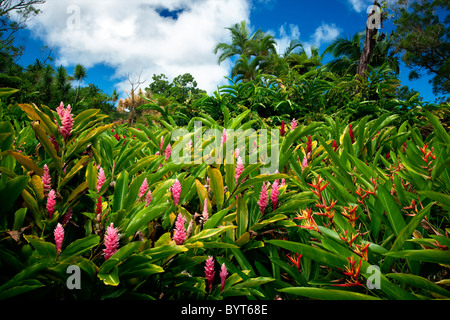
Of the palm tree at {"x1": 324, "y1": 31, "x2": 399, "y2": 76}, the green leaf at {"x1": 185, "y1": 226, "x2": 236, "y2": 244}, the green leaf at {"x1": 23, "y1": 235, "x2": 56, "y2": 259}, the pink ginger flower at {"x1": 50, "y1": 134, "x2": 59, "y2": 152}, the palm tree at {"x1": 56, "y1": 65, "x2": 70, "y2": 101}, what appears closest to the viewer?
the green leaf at {"x1": 23, "y1": 235, "x2": 56, "y2": 259}

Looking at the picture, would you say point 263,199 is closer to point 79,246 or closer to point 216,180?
point 216,180

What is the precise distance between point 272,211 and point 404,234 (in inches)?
15.6

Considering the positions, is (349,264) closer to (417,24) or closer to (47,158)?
(47,158)

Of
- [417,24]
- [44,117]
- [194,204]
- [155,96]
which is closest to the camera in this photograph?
[44,117]

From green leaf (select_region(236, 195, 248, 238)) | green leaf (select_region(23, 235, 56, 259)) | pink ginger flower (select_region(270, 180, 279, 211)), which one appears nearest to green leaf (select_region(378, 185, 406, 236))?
pink ginger flower (select_region(270, 180, 279, 211))

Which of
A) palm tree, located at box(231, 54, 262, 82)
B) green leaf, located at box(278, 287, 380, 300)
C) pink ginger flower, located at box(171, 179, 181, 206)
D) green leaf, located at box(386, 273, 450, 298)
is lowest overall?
green leaf, located at box(278, 287, 380, 300)

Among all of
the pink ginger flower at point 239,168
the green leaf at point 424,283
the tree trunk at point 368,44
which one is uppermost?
the tree trunk at point 368,44

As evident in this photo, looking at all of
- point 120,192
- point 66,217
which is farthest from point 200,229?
point 66,217

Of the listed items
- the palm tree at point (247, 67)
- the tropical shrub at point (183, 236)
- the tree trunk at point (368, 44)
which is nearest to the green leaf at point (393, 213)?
the tropical shrub at point (183, 236)

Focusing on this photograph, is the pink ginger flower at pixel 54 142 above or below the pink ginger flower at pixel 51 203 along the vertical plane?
above

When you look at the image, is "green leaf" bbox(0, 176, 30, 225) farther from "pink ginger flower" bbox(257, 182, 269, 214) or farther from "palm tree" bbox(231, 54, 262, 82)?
"palm tree" bbox(231, 54, 262, 82)

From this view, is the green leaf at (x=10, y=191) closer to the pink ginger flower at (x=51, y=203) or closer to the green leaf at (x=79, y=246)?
the pink ginger flower at (x=51, y=203)
